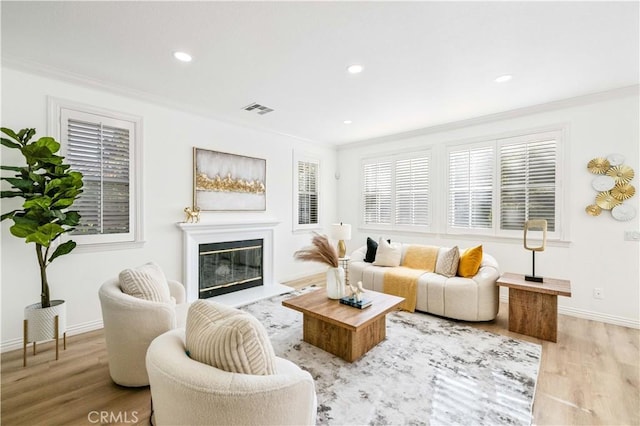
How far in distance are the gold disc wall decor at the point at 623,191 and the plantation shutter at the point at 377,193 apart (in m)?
2.99

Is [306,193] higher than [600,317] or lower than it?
higher

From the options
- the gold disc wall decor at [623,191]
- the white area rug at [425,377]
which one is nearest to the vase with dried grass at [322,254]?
the white area rug at [425,377]

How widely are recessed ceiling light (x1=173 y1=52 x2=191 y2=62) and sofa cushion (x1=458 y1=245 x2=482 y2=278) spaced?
3844mm

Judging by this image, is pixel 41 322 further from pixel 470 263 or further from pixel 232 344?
pixel 470 263

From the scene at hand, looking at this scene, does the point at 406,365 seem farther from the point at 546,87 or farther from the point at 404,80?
the point at 546,87

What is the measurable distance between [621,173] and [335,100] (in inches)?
136

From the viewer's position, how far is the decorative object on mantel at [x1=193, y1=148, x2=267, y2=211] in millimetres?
3941

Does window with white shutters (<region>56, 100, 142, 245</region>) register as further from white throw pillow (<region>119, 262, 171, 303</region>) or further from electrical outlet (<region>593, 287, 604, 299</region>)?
electrical outlet (<region>593, 287, 604, 299</region>)

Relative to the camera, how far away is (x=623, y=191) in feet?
10.5

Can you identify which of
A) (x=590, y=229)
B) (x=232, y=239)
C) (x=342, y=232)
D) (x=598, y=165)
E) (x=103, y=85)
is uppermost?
(x=103, y=85)

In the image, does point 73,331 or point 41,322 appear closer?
point 41,322

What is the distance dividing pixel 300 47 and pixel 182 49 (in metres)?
1.03

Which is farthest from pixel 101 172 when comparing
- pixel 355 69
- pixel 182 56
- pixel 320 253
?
pixel 355 69

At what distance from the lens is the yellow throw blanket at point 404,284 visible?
3629 mm
